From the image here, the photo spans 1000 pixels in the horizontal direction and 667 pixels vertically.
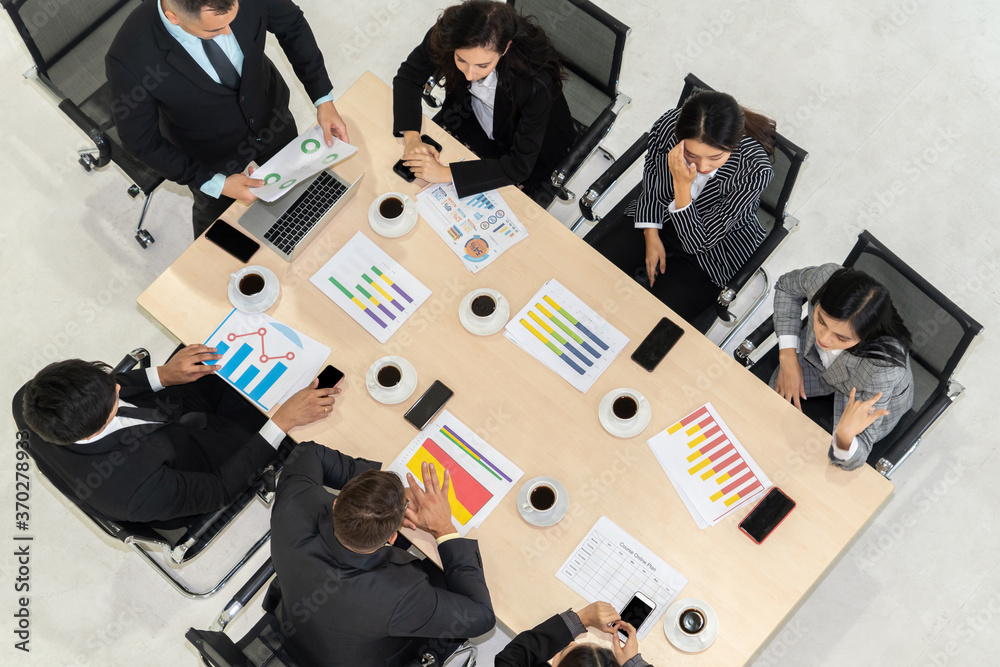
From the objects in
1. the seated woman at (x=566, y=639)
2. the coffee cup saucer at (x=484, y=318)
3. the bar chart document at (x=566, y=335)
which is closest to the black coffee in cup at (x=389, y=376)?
the coffee cup saucer at (x=484, y=318)

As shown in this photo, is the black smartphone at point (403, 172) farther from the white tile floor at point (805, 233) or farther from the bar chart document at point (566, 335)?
the white tile floor at point (805, 233)

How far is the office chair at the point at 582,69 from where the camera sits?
3000 millimetres

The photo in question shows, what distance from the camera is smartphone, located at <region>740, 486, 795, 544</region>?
8.55 feet

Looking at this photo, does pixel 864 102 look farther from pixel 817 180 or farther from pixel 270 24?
pixel 270 24

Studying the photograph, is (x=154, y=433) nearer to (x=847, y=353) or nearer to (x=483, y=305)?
(x=483, y=305)

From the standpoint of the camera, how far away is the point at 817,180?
398 cm

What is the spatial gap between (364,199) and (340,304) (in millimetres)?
396

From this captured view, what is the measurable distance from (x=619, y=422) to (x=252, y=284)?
4.25 feet

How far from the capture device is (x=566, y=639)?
8.09 ft

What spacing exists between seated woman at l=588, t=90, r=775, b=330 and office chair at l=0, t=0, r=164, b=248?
1.90 metres

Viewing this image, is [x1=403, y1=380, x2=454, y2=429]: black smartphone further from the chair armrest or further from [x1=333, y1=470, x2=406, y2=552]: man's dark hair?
the chair armrest

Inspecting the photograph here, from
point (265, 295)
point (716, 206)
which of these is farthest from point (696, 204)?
point (265, 295)

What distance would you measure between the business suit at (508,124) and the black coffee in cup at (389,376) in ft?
2.17

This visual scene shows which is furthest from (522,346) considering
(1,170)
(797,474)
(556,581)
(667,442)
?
(1,170)
